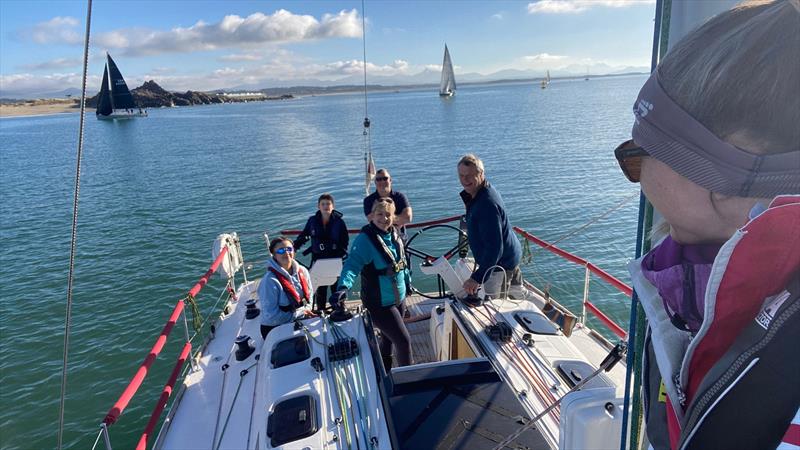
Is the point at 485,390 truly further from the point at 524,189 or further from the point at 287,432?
the point at 524,189

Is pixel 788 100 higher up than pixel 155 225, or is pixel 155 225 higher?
pixel 788 100

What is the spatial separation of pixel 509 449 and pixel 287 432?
1.46 meters

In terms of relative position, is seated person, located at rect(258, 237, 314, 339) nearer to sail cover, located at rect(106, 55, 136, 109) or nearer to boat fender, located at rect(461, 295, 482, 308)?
boat fender, located at rect(461, 295, 482, 308)

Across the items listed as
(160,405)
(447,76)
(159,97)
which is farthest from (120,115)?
(160,405)

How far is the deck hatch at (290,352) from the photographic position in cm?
364

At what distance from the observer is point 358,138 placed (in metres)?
37.2

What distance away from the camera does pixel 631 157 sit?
902mm

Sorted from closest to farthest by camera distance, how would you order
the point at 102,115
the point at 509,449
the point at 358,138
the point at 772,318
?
1. the point at 772,318
2. the point at 509,449
3. the point at 358,138
4. the point at 102,115

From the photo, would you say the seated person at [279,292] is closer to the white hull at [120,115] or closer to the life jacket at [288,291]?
the life jacket at [288,291]

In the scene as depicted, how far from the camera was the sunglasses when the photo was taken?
882mm

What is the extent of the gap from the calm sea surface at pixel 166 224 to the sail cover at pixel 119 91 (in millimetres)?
37464

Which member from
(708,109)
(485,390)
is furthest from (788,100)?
(485,390)

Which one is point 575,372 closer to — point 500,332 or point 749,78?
point 500,332

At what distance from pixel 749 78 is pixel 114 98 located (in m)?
89.1
